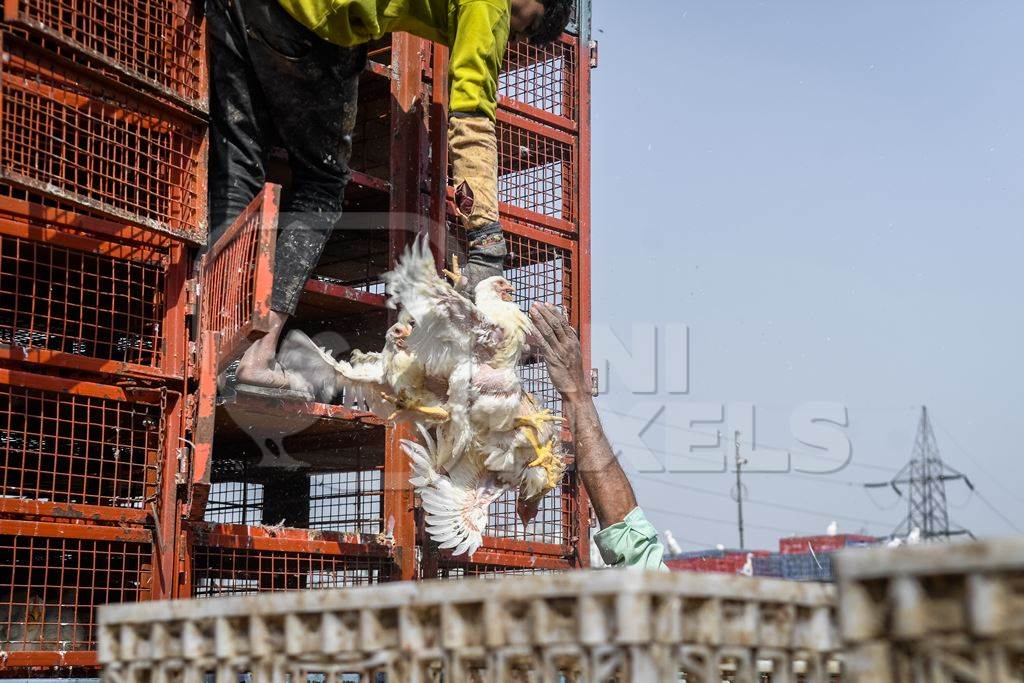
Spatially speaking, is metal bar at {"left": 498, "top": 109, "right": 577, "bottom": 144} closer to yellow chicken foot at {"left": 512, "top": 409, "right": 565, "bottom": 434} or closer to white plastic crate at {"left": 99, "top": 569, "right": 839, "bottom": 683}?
yellow chicken foot at {"left": 512, "top": 409, "right": 565, "bottom": 434}

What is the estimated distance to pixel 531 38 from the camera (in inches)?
219

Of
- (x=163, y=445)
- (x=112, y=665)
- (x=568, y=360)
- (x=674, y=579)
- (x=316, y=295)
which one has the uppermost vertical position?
(x=316, y=295)

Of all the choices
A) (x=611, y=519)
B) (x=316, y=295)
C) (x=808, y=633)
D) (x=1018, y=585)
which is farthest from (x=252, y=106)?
(x=1018, y=585)

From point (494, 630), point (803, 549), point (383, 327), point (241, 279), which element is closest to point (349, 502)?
point (383, 327)

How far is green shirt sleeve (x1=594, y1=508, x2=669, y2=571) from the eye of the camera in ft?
13.7

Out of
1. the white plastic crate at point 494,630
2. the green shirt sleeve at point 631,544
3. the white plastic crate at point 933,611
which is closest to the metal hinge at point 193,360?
the green shirt sleeve at point 631,544

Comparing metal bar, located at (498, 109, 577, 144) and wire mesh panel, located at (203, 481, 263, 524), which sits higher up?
metal bar, located at (498, 109, 577, 144)

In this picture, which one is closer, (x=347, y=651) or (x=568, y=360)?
(x=347, y=651)

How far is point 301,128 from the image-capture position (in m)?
5.24

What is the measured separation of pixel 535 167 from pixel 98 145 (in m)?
2.34

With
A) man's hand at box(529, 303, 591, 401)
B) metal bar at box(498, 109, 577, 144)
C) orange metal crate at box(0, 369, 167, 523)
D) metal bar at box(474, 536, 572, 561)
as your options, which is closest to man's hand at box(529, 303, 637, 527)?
man's hand at box(529, 303, 591, 401)

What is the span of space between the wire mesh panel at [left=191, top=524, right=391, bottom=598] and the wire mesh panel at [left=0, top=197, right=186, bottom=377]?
72cm

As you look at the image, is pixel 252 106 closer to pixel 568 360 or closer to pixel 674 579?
pixel 568 360

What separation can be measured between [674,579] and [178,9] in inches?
145
